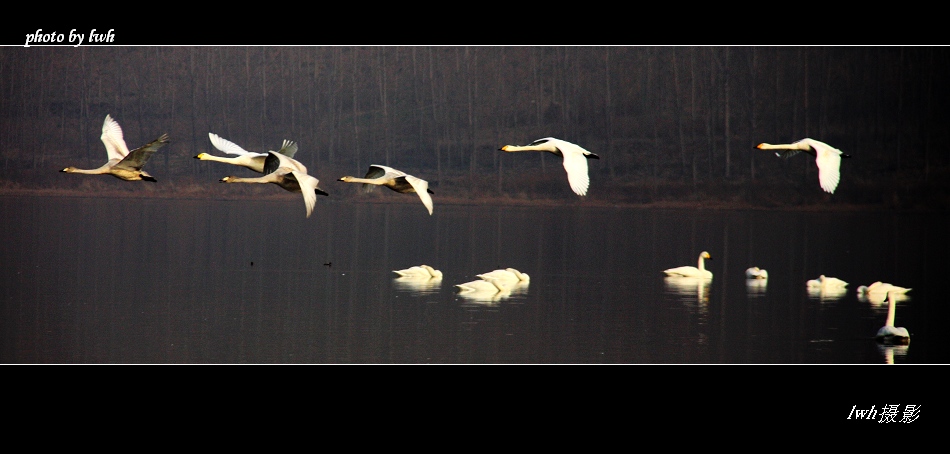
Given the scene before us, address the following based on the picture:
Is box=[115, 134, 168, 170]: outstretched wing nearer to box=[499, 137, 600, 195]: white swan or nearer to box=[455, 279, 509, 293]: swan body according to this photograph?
box=[499, 137, 600, 195]: white swan

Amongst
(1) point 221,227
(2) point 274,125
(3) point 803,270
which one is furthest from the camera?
(2) point 274,125

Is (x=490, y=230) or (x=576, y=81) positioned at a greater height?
(x=576, y=81)

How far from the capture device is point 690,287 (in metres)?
25.8

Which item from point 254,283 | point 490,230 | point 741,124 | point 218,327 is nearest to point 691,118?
point 741,124

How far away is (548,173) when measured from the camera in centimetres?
6662

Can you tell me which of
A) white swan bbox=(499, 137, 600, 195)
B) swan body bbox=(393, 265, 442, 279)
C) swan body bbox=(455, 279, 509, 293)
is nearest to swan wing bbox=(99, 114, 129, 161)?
swan body bbox=(455, 279, 509, 293)

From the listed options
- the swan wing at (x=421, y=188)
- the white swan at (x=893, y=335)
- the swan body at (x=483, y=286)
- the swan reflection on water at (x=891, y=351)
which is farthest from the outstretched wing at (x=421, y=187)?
the white swan at (x=893, y=335)

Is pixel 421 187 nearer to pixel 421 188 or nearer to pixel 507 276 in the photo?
pixel 421 188

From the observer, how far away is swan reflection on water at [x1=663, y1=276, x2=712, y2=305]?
23.8m

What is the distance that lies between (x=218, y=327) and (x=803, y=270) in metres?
16.5

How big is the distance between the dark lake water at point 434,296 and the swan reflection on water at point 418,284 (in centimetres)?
11

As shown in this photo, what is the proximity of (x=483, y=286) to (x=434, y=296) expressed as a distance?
115cm

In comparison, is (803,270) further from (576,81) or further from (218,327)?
(576,81)

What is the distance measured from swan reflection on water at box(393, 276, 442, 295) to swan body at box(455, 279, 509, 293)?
1.76 ft
